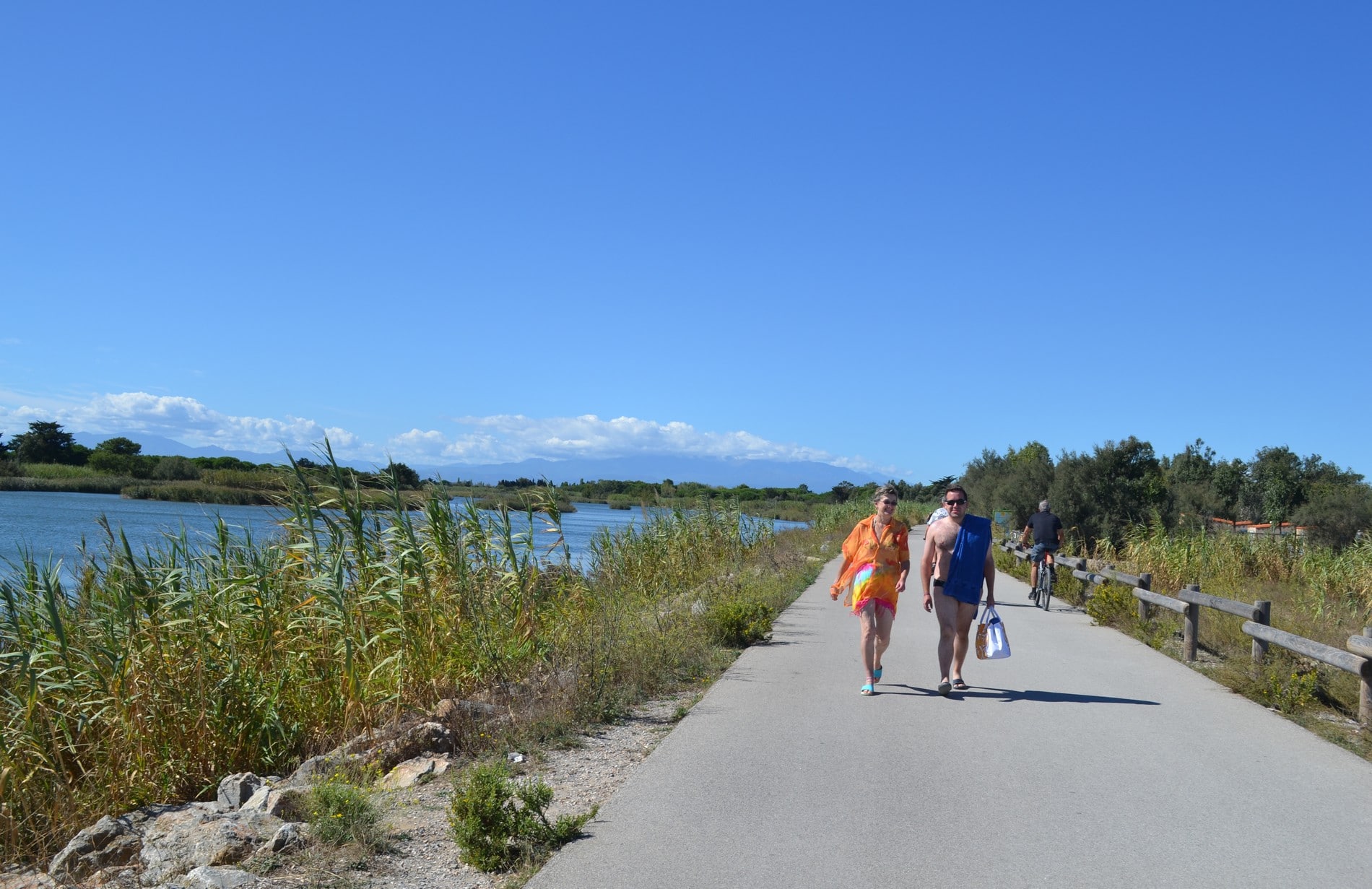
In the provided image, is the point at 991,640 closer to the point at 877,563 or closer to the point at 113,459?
the point at 877,563

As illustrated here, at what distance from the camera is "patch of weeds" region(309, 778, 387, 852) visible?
15.6 feet

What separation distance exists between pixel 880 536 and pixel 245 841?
223 inches

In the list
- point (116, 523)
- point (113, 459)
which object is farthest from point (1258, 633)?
point (113, 459)

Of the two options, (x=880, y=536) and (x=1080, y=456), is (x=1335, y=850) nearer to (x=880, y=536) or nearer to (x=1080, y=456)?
(x=880, y=536)

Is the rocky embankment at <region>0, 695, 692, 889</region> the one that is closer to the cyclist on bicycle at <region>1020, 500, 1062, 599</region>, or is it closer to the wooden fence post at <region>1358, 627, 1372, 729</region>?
the wooden fence post at <region>1358, 627, 1372, 729</region>

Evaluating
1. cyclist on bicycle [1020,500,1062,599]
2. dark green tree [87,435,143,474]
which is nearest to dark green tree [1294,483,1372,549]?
cyclist on bicycle [1020,500,1062,599]

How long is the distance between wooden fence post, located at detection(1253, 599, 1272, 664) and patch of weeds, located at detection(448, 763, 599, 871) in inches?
317

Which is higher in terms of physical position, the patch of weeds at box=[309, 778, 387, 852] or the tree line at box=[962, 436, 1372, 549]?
the tree line at box=[962, 436, 1372, 549]

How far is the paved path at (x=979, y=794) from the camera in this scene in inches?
178

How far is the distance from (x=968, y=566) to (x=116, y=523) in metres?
11.4

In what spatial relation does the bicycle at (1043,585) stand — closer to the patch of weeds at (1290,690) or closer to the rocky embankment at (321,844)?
the patch of weeds at (1290,690)

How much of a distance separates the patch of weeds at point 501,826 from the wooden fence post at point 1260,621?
26.4ft

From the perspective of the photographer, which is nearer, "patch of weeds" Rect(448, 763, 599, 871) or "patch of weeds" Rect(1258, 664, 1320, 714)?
"patch of weeds" Rect(448, 763, 599, 871)

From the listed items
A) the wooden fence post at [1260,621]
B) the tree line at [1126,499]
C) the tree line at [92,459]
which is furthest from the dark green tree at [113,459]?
the wooden fence post at [1260,621]
